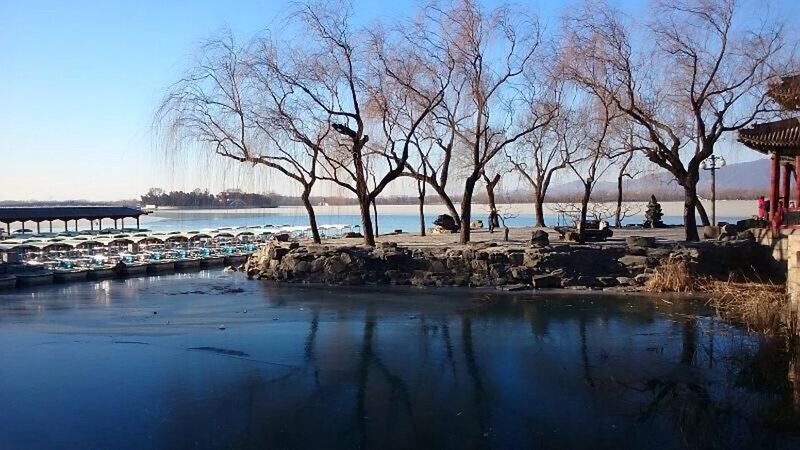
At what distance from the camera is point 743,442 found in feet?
21.5

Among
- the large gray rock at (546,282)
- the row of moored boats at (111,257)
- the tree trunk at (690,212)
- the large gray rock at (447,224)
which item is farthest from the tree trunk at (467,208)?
the row of moored boats at (111,257)

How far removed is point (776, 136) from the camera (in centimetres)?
1748

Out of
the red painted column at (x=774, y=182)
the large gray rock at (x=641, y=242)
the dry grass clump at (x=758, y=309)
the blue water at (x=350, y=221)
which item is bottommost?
the dry grass clump at (x=758, y=309)

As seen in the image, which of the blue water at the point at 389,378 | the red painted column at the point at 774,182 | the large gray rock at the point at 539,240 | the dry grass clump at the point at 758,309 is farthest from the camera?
the red painted column at the point at 774,182

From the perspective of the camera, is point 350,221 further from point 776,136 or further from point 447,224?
point 776,136

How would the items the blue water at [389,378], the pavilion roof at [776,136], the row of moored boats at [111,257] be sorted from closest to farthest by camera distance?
the blue water at [389,378] → the pavilion roof at [776,136] → the row of moored boats at [111,257]

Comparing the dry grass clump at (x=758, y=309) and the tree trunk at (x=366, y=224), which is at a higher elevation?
the tree trunk at (x=366, y=224)

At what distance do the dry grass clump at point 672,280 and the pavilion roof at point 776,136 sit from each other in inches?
152

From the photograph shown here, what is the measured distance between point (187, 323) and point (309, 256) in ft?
24.7

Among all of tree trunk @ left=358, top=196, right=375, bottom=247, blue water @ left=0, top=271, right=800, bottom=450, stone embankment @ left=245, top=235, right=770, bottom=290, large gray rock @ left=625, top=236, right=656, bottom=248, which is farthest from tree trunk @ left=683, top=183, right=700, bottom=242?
tree trunk @ left=358, top=196, right=375, bottom=247

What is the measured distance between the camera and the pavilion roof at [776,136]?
1730 centimetres

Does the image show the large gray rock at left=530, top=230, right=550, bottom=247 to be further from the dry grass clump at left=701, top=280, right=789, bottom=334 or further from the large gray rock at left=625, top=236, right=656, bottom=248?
the dry grass clump at left=701, top=280, right=789, bottom=334

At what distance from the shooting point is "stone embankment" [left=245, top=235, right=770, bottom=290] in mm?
18141

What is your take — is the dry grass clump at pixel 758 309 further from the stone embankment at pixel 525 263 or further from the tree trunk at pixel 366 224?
the tree trunk at pixel 366 224
